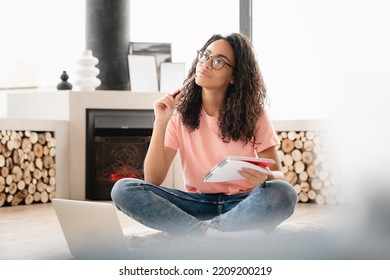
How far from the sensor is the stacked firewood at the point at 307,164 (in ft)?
13.4

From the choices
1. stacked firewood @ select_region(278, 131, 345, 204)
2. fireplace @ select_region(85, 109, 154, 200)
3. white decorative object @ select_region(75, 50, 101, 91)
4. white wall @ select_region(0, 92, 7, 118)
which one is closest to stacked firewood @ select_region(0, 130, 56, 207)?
fireplace @ select_region(85, 109, 154, 200)

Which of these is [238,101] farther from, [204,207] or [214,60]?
[204,207]

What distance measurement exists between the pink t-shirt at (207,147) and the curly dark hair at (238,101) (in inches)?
0.9

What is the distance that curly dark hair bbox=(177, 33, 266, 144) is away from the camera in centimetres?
213

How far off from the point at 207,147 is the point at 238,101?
0.61 ft

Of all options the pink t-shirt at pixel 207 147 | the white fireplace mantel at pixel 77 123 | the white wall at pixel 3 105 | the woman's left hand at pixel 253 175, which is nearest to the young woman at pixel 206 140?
the pink t-shirt at pixel 207 147

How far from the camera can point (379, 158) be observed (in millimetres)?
1089

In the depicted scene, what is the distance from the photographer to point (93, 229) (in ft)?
6.02

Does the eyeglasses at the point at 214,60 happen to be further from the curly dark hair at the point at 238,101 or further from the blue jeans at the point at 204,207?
the blue jeans at the point at 204,207

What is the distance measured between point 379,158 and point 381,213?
3.6 inches

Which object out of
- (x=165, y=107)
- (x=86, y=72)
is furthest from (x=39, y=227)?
(x=86, y=72)

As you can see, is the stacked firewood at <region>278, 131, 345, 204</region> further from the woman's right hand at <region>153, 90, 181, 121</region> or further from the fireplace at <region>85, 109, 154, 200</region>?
the woman's right hand at <region>153, 90, 181, 121</region>

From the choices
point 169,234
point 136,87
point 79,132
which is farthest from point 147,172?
point 136,87
